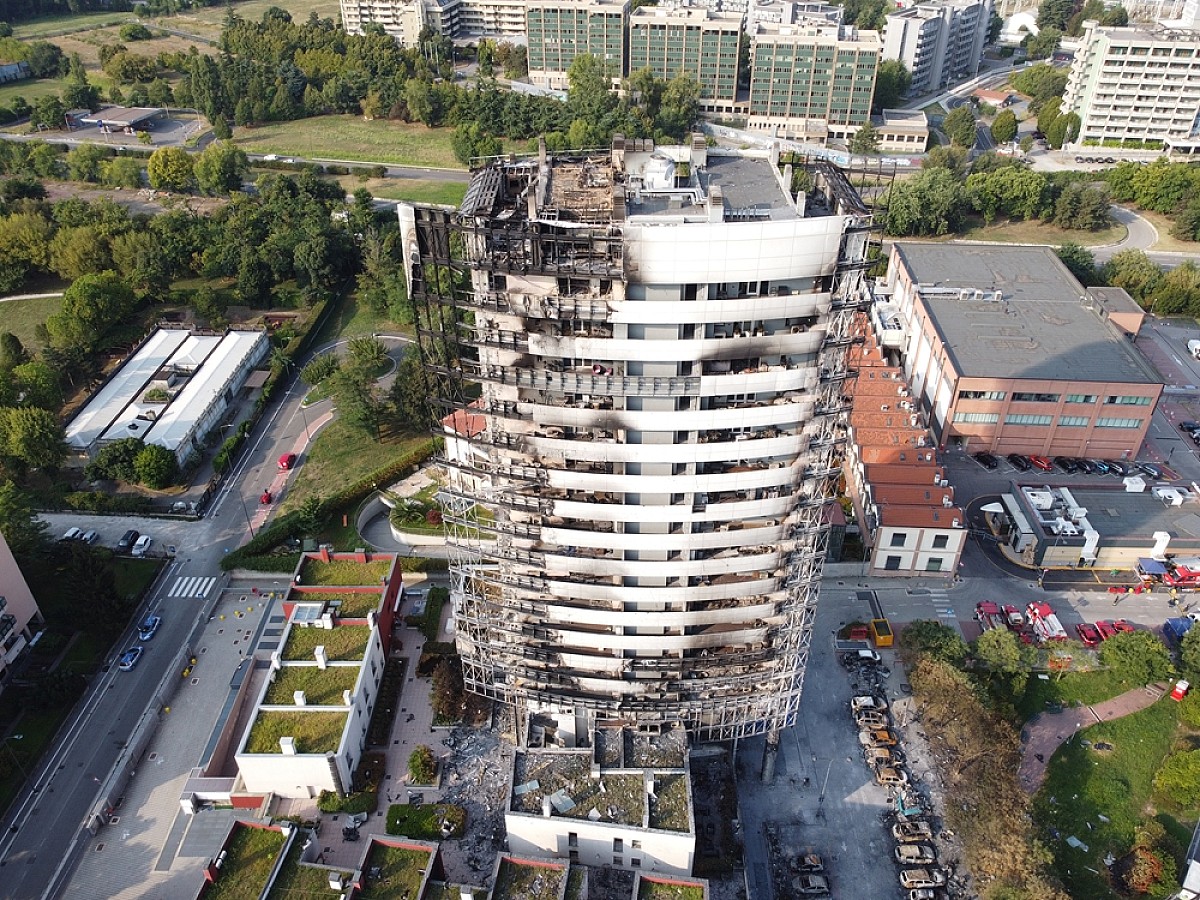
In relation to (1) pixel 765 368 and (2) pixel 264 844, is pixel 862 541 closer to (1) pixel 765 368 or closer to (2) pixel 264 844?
(1) pixel 765 368

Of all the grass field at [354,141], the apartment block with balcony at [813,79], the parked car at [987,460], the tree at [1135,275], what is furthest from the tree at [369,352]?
the apartment block with balcony at [813,79]

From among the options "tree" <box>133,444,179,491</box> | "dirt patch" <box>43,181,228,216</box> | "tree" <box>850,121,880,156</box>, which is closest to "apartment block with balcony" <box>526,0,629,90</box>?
"tree" <box>850,121,880,156</box>

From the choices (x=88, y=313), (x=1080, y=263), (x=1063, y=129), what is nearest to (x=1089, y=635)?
(x=1080, y=263)

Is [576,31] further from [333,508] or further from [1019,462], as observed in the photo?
[333,508]

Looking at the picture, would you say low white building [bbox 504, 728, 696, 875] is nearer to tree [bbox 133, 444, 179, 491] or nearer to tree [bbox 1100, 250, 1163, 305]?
tree [bbox 133, 444, 179, 491]

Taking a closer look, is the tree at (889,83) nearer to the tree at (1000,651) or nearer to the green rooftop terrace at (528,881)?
the tree at (1000,651)

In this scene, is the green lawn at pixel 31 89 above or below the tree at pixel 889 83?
below
